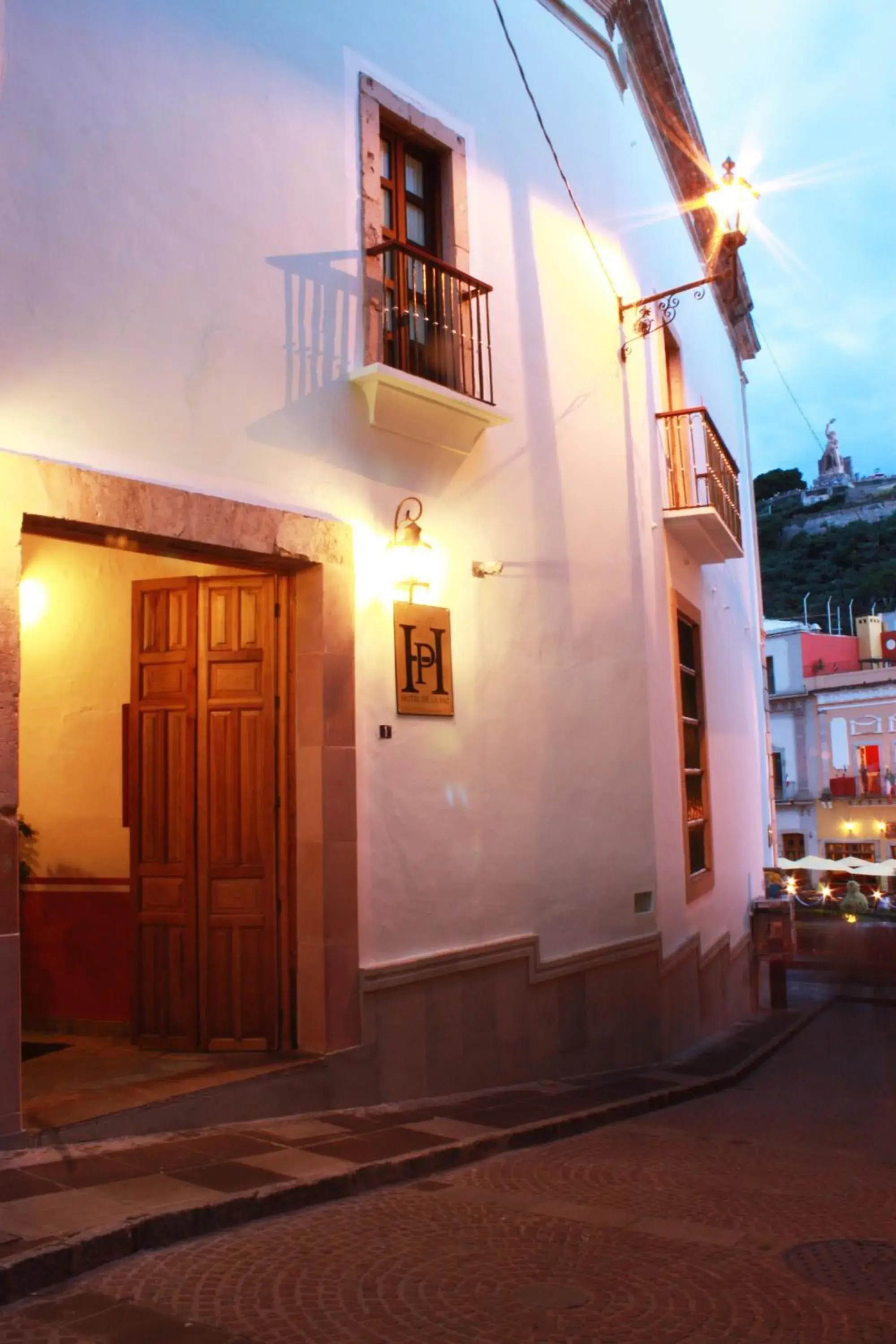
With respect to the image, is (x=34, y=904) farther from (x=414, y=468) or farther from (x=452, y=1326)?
(x=452, y=1326)

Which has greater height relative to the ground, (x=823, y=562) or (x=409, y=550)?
(x=823, y=562)

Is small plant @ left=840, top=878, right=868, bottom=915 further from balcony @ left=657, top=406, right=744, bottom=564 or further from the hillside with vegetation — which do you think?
the hillside with vegetation

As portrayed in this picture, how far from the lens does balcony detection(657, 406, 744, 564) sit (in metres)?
12.2

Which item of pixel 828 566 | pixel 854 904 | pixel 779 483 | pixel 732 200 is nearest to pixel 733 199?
pixel 732 200

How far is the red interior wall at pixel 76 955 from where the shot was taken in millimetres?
7902

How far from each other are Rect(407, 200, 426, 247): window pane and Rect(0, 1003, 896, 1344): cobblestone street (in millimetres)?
6156

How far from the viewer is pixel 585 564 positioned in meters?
9.93

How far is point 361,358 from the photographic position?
757 centimetres

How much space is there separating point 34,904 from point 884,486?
112305 mm

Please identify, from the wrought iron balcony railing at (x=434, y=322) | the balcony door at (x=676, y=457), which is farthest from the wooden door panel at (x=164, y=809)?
the balcony door at (x=676, y=457)

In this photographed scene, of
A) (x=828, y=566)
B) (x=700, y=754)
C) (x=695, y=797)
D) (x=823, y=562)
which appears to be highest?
(x=823, y=562)

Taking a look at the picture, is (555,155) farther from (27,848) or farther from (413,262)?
(27,848)

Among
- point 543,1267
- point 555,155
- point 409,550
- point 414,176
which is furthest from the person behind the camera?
point 555,155

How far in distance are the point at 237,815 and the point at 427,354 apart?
11.4 ft
